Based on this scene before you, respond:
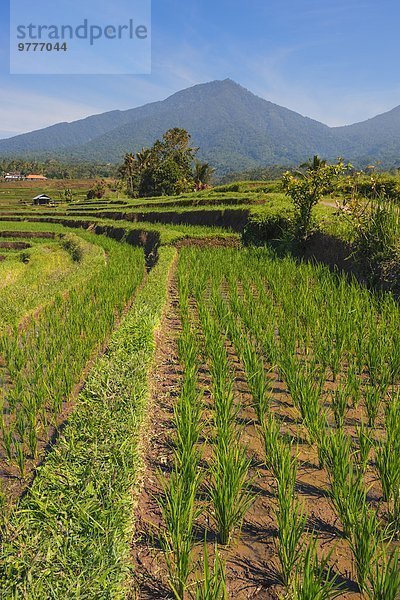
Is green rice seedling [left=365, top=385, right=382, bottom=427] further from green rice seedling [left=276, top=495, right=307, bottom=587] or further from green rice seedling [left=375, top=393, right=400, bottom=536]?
green rice seedling [left=276, top=495, right=307, bottom=587]

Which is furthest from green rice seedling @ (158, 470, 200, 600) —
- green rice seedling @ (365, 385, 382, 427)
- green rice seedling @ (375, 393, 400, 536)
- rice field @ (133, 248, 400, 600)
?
green rice seedling @ (365, 385, 382, 427)

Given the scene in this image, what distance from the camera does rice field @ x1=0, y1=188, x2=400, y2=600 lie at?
186 centimetres

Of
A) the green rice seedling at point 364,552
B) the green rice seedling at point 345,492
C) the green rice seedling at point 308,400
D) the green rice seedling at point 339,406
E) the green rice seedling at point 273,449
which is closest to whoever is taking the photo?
the green rice seedling at point 364,552

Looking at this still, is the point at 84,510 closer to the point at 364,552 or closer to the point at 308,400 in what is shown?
the point at 364,552

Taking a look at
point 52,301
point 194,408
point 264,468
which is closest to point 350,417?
point 264,468

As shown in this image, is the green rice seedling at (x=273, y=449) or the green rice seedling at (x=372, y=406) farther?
the green rice seedling at (x=372, y=406)

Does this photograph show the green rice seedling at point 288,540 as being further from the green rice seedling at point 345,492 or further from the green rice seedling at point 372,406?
the green rice seedling at point 372,406

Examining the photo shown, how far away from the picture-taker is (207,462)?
2811 mm

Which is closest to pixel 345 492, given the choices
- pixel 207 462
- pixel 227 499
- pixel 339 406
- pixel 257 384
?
pixel 227 499

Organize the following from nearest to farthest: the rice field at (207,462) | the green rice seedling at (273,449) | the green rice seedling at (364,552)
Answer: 1. the green rice seedling at (364,552)
2. the rice field at (207,462)
3. the green rice seedling at (273,449)

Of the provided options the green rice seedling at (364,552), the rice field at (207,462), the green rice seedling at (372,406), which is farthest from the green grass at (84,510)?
the green rice seedling at (372,406)

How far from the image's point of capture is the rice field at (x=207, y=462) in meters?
1.86

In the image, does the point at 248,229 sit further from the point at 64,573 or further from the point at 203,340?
the point at 64,573

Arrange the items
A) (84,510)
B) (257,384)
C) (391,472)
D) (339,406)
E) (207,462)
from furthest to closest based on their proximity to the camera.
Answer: (257,384), (339,406), (207,462), (391,472), (84,510)
